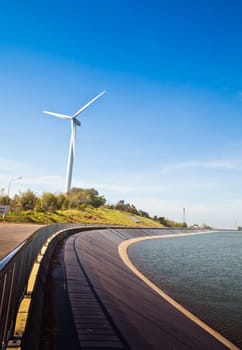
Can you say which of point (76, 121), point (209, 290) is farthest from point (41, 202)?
point (209, 290)

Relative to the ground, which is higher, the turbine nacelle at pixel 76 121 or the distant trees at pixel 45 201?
the turbine nacelle at pixel 76 121

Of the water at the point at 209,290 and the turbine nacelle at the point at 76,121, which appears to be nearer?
the water at the point at 209,290

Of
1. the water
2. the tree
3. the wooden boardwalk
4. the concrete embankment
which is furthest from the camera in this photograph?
the tree

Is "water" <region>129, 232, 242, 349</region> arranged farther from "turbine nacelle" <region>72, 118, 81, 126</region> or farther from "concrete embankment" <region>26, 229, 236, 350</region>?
"turbine nacelle" <region>72, 118, 81, 126</region>

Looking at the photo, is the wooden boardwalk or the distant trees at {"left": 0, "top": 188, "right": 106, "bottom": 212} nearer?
the wooden boardwalk

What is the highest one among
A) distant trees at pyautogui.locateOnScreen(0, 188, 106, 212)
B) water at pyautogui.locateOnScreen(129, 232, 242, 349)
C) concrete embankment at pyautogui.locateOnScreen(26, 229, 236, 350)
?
distant trees at pyautogui.locateOnScreen(0, 188, 106, 212)

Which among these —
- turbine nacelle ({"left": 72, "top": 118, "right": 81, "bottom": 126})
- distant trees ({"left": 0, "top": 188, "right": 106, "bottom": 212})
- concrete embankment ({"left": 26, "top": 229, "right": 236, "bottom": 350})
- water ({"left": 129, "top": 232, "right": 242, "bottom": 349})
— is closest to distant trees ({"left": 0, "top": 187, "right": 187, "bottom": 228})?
distant trees ({"left": 0, "top": 188, "right": 106, "bottom": 212})

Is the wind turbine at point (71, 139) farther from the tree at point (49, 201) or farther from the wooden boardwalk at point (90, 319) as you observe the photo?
the wooden boardwalk at point (90, 319)

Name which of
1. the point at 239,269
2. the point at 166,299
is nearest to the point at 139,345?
the point at 166,299

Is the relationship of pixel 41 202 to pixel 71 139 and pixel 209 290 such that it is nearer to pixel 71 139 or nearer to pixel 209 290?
pixel 71 139

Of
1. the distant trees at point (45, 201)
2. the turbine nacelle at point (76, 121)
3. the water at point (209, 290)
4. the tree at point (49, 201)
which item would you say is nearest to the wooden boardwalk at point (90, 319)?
→ the water at point (209, 290)

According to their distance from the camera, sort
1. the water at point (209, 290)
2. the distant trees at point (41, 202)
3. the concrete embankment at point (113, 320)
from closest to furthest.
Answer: the concrete embankment at point (113, 320) → the water at point (209, 290) → the distant trees at point (41, 202)

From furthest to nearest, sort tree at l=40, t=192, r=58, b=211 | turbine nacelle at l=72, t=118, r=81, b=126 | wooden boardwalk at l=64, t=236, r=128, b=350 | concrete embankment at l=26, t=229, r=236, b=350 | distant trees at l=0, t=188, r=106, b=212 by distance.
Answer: tree at l=40, t=192, r=58, b=211, turbine nacelle at l=72, t=118, r=81, b=126, distant trees at l=0, t=188, r=106, b=212, concrete embankment at l=26, t=229, r=236, b=350, wooden boardwalk at l=64, t=236, r=128, b=350

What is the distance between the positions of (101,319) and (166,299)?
25.1 feet
